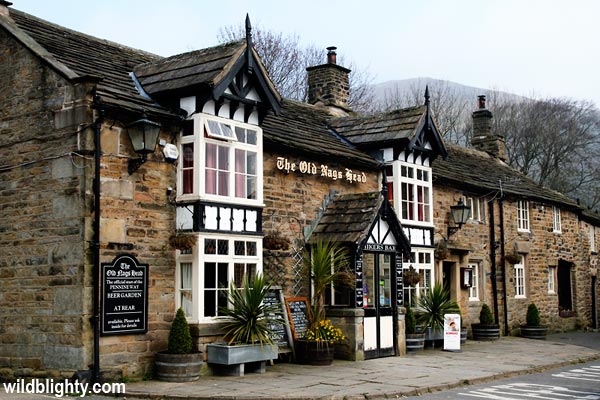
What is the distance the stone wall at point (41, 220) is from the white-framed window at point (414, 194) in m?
8.69

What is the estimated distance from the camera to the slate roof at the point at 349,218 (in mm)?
15188

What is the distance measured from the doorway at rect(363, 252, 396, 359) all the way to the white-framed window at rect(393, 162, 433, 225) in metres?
1.92

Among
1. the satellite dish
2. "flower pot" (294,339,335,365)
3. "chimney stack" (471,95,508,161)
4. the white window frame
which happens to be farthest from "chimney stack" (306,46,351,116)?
the satellite dish

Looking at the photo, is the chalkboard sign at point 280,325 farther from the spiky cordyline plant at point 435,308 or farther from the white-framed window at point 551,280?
the white-framed window at point 551,280

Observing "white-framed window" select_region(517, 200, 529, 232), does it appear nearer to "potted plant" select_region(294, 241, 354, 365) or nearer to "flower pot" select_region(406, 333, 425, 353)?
"flower pot" select_region(406, 333, 425, 353)

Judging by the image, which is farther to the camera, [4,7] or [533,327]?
[533,327]

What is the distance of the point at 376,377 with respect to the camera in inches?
491

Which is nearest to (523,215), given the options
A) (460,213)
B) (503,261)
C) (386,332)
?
(503,261)

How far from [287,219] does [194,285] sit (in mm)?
3378

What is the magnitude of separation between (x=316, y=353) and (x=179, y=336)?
10.6 ft

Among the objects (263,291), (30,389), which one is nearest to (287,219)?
(263,291)

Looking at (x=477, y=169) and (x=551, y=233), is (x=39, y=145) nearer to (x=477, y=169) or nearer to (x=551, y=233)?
(x=477, y=169)

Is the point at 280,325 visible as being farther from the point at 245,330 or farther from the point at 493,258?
the point at 493,258

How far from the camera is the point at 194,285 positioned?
12469 millimetres
